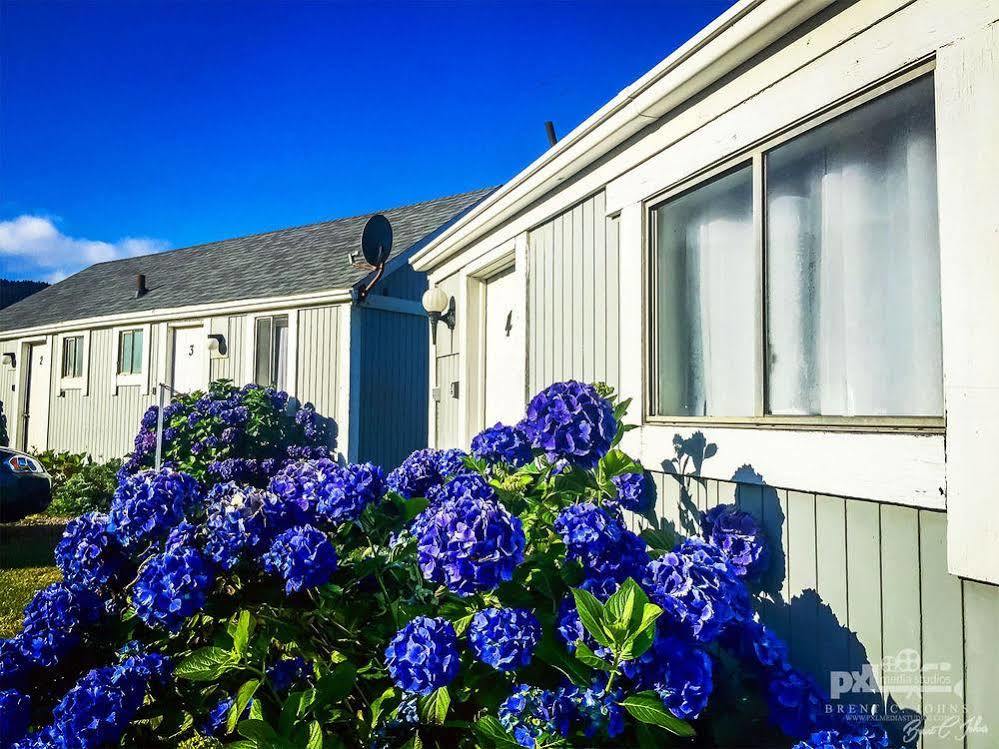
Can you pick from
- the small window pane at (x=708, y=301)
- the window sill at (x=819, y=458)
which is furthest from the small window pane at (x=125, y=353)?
the window sill at (x=819, y=458)

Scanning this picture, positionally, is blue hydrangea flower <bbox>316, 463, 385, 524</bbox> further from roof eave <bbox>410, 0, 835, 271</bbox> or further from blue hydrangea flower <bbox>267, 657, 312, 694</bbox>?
roof eave <bbox>410, 0, 835, 271</bbox>

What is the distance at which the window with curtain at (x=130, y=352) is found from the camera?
38.1 feet

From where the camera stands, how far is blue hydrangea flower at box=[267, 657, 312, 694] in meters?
1.97

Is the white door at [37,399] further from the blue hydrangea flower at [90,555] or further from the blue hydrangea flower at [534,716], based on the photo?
the blue hydrangea flower at [534,716]

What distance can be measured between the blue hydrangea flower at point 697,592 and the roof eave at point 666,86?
2.00m

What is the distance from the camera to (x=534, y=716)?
161cm

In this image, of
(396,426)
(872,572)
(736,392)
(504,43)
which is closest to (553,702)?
(872,572)

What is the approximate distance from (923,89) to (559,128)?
687 centimetres

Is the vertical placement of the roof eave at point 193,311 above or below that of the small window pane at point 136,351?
above

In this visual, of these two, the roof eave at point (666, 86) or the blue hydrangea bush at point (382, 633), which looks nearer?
the blue hydrangea bush at point (382, 633)

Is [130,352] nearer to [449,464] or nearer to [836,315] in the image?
[449,464]

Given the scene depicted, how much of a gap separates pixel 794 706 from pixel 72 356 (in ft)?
47.1

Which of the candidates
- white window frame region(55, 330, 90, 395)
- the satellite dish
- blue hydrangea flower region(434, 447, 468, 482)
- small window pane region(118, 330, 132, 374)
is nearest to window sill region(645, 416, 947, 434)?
blue hydrangea flower region(434, 447, 468, 482)

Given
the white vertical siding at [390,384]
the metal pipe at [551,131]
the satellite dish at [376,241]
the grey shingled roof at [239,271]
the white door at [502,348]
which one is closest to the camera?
the white door at [502,348]
